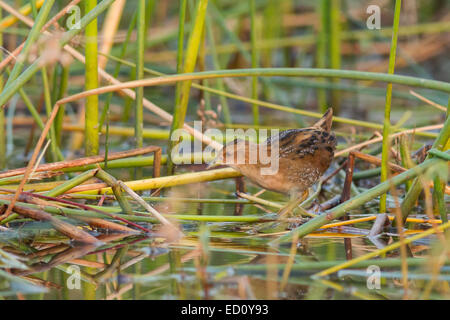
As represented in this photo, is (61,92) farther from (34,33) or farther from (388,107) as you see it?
(388,107)

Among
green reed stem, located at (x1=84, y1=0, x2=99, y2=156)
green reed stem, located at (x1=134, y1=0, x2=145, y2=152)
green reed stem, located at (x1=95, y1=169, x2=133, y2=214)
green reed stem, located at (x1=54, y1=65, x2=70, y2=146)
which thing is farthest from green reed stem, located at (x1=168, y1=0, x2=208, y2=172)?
green reed stem, located at (x1=95, y1=169, x2=133, y2=214)

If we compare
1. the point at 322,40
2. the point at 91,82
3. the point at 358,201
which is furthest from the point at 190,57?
the point at 322,40

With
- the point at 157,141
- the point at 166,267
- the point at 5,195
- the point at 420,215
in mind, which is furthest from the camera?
the point at 157,141

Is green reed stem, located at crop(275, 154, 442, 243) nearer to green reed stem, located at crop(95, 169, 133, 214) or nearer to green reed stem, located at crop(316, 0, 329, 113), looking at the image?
green reed stem, located at crop(95, 169, 133, 214)
